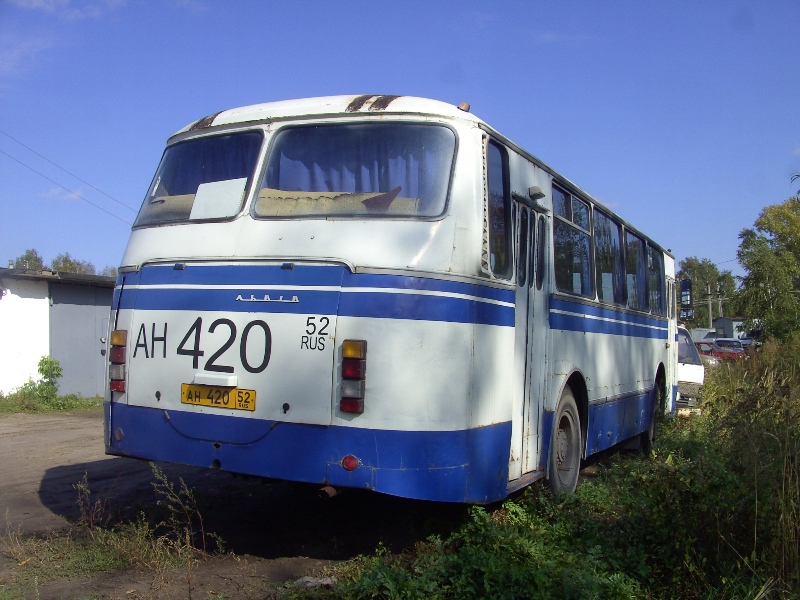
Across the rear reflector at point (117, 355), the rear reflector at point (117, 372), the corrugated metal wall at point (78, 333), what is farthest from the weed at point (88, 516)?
the corrugated metal wall at point (78, 333)

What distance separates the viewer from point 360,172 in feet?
16.8

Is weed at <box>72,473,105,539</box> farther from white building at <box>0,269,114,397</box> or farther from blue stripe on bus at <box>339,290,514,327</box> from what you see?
white building at <box>0,269,114,397</box>

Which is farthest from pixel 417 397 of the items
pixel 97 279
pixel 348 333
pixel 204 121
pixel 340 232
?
pixel 97 279

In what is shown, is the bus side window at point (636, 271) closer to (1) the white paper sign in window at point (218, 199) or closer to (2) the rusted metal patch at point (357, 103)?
(2) the rusted metal patch at point (357, 103)

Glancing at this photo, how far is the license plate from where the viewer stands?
4844 millimetres

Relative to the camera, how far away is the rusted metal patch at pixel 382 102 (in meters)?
5.17

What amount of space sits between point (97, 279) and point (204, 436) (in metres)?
12.7

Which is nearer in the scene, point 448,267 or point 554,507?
point 448,267

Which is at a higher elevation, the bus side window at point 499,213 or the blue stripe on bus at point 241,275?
the bus side window at point 499,213

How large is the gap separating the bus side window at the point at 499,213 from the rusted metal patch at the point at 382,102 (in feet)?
2.51

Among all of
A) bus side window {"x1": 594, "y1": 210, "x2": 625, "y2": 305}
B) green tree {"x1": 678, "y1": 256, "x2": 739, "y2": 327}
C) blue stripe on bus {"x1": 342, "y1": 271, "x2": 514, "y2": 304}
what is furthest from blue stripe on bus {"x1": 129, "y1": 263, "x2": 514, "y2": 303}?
green tree {"x1": 678, "y1": 256, "x2": 739, "y2": 327}

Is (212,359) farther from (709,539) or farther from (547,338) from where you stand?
(709,539)

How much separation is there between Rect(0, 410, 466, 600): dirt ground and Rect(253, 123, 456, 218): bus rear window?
2.04 meters

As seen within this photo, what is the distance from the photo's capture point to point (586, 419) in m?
7.46
